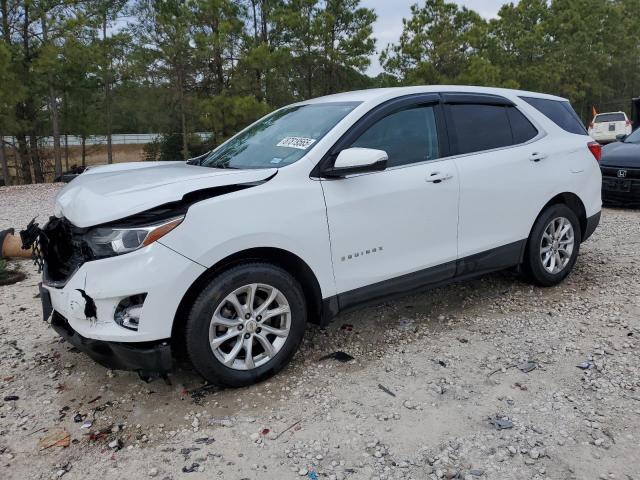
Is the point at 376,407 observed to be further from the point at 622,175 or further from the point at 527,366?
the point at 622,175

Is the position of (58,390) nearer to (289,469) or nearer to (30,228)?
(30,228)

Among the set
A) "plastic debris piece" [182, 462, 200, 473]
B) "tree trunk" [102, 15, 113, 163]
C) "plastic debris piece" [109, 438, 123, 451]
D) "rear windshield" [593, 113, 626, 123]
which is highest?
"tree trunk" [102, 15, 113, 163]

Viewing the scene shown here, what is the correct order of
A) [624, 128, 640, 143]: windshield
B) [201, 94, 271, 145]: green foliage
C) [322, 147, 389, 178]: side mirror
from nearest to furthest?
[322, 147, 389, 178]: side mirror, [624, 128, 640, 143]: windshield, [201, 94, 271, 145]: green foliage

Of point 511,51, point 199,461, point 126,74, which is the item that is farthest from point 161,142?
point 199,461

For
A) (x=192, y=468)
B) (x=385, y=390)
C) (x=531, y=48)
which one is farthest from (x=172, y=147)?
(x=192, y=468)

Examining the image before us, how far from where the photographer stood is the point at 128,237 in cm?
275

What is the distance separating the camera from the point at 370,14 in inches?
750

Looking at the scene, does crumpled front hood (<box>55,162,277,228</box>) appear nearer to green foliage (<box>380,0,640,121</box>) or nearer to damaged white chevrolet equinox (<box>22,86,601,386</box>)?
damaged white chevrolet equinox (<box>22,86,601,386</box>)

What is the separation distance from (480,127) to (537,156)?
620 millimetres

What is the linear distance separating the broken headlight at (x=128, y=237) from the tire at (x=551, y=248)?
10.1ft

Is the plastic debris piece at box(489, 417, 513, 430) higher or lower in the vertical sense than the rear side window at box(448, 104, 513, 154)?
lower

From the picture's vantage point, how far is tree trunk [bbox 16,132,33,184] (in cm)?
2133

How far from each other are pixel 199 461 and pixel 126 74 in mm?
19981

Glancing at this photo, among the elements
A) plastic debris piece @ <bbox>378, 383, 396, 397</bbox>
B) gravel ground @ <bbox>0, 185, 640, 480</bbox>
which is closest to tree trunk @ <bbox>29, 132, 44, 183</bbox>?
gravel ground @ <bbox>0, 185, 640, 480</bbox>
